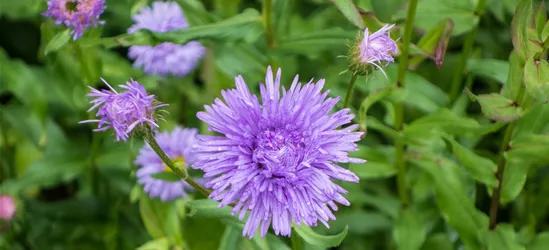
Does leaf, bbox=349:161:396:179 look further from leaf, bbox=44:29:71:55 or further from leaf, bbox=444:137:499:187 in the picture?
leaf, bbox=44:29:71:55

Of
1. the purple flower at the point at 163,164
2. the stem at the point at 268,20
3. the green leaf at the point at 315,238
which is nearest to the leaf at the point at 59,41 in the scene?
the purple flower at the point at 163,164

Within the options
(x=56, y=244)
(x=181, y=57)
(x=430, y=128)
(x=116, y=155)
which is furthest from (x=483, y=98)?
(x=56, y=244)

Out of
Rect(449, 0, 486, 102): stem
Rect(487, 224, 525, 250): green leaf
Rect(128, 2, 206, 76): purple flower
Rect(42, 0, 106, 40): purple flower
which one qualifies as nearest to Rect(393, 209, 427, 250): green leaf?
Rect(487, 224, 525, 250): green leaf

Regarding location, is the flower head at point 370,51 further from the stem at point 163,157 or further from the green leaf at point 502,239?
the green leaf at point 502,239

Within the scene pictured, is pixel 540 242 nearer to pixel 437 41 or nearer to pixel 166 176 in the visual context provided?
pixel 437 41

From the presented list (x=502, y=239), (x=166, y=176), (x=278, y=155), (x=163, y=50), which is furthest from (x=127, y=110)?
(x=502, y=239)
